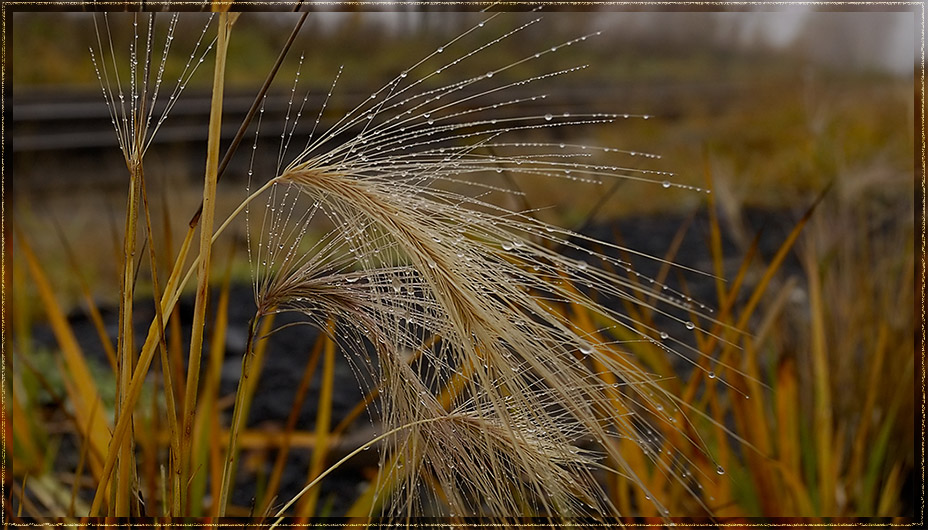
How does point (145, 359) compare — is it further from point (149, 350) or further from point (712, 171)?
point (712, 171)

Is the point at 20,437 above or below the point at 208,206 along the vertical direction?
below

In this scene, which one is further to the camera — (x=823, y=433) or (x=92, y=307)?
(x=823, y=433)

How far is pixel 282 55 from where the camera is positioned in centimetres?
50

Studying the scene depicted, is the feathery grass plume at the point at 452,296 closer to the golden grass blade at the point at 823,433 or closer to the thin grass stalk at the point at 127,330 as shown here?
the thin grass stalk at the point at 127,330

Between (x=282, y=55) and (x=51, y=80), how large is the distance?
454cm

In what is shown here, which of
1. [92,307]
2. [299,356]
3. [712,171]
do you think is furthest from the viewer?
[299,356]

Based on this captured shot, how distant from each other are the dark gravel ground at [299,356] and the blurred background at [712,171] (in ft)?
0.08

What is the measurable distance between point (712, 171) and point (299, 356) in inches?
41.8

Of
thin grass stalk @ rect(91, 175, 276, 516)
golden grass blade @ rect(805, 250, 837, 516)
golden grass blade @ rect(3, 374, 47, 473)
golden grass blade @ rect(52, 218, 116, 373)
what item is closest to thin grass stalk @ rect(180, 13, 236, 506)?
thin grass stalk @ rect(91, 175, 276, 516)

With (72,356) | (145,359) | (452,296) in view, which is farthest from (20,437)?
(452,296)

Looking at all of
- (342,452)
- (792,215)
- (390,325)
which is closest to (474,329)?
(390,325)

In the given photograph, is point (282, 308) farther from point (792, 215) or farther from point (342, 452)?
point (792, 215)

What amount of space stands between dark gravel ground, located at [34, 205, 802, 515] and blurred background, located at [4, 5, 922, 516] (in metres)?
0.03

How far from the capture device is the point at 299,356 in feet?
6.53
